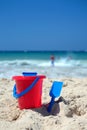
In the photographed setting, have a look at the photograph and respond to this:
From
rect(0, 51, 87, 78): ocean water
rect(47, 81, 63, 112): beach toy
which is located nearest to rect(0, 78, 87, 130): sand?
rect(47, 81, 63, 112): beach toy

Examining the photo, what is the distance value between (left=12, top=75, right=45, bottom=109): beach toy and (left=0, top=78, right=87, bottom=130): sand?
0.10m

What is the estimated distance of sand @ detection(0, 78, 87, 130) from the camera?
101 inches

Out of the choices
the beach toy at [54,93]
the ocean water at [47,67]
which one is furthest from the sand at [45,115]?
the ocean water at [47,67]

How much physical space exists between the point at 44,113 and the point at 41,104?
0.27 meters

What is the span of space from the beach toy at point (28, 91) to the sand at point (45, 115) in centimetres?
10

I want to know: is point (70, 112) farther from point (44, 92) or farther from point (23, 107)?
point (44, 92)

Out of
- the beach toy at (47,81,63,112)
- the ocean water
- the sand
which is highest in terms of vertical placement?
the beach toy at (47,81,63,112)

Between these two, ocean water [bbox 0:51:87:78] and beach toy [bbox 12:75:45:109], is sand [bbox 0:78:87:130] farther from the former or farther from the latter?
ocean water [bbox 0:51:87:78]

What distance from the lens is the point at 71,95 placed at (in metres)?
3.66

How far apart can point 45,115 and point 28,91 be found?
35 cm

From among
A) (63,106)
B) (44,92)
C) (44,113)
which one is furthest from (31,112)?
(44,92)

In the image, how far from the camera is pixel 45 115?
3107 millimetres

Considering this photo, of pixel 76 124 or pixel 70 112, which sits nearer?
pixel 76 124

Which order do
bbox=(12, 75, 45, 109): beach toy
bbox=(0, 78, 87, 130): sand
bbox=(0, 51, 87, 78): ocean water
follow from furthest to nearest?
bbox=(0, 51, 87, 78): ocean water
bbox=(12, 75, 45, 109): beach toy
bbox=(0, 78, 87, 130): sand
